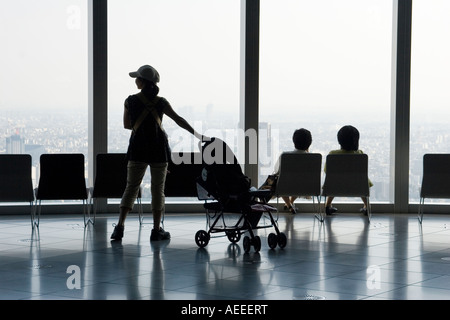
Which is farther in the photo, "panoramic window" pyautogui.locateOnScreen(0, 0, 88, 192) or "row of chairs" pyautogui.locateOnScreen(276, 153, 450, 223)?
"panoramic window" pyautogui.locateOnScreen(0, 0, 88, 192)

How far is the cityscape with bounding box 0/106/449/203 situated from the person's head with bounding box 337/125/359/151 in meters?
0.70

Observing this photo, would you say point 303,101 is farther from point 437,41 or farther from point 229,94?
point 437,41

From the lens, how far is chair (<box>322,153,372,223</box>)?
9.24 m

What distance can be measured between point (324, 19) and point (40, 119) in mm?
4040

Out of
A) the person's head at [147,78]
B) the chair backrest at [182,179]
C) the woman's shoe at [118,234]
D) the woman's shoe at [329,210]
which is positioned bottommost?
the woman's shoe at [329,210]

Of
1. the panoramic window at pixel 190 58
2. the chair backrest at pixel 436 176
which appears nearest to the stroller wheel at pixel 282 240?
the chair backrest at pixel 436 176

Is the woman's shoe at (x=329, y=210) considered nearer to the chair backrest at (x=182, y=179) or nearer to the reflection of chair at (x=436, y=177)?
the reflection of chair at (x=436, y=177)

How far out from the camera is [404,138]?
10609mm

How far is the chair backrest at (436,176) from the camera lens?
9.17 meters

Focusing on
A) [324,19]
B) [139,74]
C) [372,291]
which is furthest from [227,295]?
[324,19]

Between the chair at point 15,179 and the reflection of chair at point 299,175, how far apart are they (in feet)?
9.31

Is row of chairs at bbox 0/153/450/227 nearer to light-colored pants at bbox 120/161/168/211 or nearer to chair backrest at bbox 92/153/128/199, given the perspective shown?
chair backrest at bbox 92/153/128/199

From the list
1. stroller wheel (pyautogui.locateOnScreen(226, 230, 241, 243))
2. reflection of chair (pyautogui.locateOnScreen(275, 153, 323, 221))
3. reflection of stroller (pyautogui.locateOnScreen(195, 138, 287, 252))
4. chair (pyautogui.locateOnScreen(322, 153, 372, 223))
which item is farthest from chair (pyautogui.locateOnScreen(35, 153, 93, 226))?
chair (pyautogui.locateOnScreen(322, 153, 372, 223))

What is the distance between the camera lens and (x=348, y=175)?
9.27 meters
